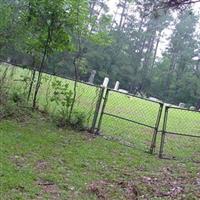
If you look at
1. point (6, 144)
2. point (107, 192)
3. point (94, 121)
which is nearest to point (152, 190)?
point (107, 192)

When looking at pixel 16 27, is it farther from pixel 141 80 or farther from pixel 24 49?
A: pixel 141 80

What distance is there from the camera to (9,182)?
17.2ft

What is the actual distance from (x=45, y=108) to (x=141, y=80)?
1820 inches

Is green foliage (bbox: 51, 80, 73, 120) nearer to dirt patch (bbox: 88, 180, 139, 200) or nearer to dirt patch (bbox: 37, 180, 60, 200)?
dirt patch (bbox: 88, 180, 139, 200)

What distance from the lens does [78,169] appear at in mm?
6500

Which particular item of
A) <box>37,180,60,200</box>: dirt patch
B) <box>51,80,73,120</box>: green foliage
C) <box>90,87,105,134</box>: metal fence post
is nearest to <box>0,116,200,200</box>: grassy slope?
<box>37,180,60,200</box>: dirt patch

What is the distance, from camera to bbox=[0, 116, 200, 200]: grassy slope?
17.7 ft

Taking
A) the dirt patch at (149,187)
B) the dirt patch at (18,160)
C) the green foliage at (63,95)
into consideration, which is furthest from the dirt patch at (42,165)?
the green foliage at (63,95)

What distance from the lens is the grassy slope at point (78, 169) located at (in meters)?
5.40

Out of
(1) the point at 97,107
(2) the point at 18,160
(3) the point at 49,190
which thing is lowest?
(3) the point at 49,190

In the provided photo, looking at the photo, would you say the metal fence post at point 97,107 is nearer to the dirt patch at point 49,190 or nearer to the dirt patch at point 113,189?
the dirt patch at point 113,189

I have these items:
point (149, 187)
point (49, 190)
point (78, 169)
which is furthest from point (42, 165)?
point (149, 187)

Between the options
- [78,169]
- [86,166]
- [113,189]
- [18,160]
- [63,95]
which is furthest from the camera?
[63,95]

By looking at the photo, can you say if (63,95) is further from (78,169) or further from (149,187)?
(149,187)
